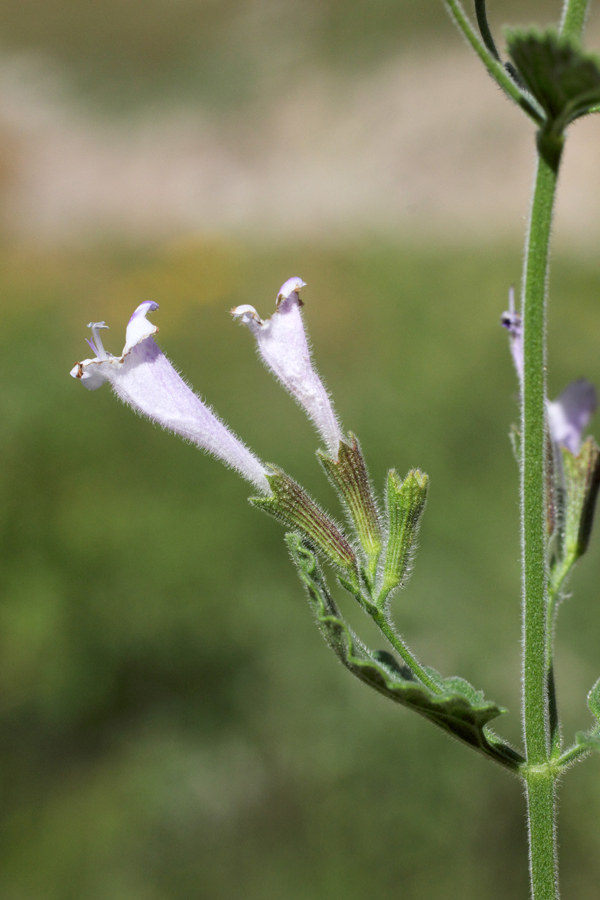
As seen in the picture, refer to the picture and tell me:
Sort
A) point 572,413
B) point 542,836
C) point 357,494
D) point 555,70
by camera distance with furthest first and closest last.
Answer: point 572,413
point 357,494
point 542,836
point 555,70

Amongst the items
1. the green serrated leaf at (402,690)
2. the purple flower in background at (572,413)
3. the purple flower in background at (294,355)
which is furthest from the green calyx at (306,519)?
the purple flower in background at (572,413)

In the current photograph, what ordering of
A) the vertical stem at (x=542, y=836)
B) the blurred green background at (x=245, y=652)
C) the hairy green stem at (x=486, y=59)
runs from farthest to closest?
1. the blurred green background at (x=245, y=652)
2. the vertical stem at (x=542, y=836)
3. the hairy green stem at (x=486, y=59)

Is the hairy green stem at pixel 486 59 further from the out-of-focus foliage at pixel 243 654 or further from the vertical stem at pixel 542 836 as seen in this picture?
the out-of-focus foliage at pixel 243 654

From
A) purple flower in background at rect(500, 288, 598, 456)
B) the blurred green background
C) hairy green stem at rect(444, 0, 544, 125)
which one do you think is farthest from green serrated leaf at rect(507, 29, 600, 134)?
the blurred green background

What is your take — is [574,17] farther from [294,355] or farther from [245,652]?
[245,652]

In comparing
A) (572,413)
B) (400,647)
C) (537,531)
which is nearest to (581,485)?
(572,413)

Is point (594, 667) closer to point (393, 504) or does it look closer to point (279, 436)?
point (279, 436)

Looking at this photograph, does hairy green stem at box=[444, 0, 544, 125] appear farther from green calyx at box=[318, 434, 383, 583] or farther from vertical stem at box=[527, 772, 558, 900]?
vertical stem at box=[527, 772, 558, 900]
